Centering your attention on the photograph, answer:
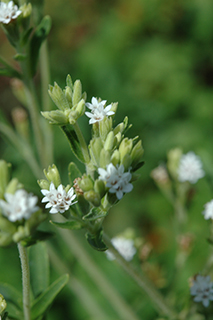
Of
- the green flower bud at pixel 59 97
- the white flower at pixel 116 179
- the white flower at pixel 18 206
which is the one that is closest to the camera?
the white flower at pixel 18 206

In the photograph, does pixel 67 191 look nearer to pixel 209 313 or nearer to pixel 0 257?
pixel 209 313

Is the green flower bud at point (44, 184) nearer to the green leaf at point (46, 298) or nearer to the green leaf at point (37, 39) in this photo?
the green leaf at point (46, 298)

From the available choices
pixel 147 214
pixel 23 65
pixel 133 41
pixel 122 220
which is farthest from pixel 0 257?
pixel 133 41

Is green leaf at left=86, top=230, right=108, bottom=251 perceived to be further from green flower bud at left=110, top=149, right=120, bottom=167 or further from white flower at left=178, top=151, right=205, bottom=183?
white flower at left=178, top=151, right=205, bottom=183

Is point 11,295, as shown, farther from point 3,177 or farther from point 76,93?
point 76,93

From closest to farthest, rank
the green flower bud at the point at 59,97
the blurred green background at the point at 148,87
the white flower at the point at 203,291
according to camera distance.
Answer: the green flower bud at the point at 59,97, the white flower at the point at 203,291, the blurred green background at the point at 148,87

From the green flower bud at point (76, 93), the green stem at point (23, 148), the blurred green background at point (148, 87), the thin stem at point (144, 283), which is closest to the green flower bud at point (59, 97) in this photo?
the green flower bud at point (76, 93)

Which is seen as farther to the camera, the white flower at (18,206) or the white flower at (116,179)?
the white flower at (116,179)
